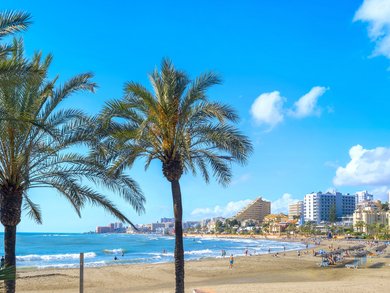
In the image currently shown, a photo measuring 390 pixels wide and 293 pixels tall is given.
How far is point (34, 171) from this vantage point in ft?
38.2

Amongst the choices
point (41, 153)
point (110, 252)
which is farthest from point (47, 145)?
point (110, 252)

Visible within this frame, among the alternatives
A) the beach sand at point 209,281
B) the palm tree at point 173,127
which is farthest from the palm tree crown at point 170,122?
the beach sand at point 209,281

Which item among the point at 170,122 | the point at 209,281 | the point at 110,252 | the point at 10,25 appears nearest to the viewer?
the point at 10,25

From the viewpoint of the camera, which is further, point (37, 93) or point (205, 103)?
point (205, 103)

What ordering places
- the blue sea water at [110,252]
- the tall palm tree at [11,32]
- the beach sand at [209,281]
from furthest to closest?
1. the blue sea water at [110,252]
2. the beach sand at [209,281]
3. the tall palm tree at [11,32]

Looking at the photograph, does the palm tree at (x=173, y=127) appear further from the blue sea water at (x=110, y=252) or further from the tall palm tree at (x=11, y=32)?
the blue sea water at (x=110, y=252)

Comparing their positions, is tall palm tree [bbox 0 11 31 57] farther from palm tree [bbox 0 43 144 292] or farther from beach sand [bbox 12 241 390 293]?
beach sand [bbox 12 241 390 293]

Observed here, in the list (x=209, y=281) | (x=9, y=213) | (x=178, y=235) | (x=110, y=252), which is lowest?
(x=110, y=252)

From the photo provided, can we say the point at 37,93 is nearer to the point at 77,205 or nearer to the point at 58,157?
the point at 58,157

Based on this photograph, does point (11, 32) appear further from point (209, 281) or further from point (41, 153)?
point (209, 281)

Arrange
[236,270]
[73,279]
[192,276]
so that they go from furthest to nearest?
[236,270], [192,276], [73,279]

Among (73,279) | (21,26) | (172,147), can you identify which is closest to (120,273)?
(73,279)

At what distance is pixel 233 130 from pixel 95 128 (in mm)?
3946

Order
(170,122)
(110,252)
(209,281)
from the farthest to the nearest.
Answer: (110,252)
(209,281)
(170,122)
